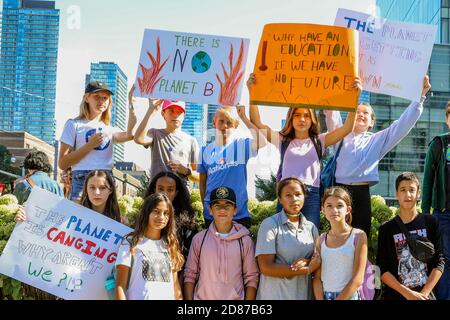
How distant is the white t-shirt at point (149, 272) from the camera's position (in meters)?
4.92

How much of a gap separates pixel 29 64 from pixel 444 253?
3081 inches

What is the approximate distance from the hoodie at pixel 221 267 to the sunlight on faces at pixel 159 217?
337 mm

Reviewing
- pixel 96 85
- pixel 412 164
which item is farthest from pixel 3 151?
pixel 96 85

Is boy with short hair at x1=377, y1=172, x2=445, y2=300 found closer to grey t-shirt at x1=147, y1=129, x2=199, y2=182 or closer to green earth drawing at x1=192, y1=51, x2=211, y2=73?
grey t-shirt at x1=147, y1=129, x2=199, y2=182

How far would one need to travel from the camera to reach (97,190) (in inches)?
216

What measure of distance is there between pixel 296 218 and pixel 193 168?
1485mm

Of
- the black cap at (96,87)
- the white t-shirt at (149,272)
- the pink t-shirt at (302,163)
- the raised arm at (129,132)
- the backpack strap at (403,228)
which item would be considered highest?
the black cap at (96,87)

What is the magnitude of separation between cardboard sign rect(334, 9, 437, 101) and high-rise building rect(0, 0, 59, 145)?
39745mm

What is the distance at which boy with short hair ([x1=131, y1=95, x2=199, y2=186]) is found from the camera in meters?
6.17

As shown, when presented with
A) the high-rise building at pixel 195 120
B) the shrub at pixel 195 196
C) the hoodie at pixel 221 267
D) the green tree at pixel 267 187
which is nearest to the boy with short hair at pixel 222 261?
the hoodie at pixel 221 267

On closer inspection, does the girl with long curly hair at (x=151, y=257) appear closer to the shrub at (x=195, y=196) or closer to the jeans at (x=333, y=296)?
the jeans at (x=333, y=296)

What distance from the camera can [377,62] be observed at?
6363 mm

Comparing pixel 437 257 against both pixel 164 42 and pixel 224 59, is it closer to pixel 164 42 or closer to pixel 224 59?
pixel 224 59

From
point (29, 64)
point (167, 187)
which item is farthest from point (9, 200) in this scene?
point (29, 64)
